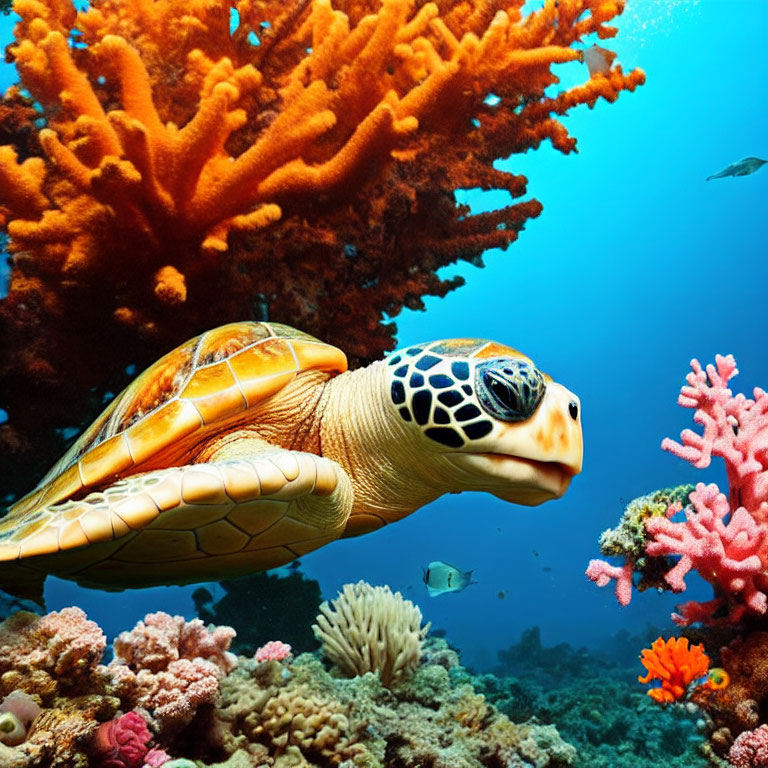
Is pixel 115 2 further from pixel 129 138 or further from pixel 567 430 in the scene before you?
pixel 567 430

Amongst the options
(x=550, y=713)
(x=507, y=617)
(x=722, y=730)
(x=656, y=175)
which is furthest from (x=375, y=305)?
(x=507, y=617)

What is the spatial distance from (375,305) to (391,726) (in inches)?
89.3

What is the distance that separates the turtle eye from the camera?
69.0 inches

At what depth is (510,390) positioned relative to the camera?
1746 mm

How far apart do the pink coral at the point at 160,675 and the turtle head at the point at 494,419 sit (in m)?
1.19

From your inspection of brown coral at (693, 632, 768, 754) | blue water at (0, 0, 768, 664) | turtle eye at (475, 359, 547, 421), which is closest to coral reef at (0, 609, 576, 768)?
brown coral at (693, 632, 768, 754)

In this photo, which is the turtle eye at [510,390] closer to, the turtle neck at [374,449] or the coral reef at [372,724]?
the turtle neck at [374,449]

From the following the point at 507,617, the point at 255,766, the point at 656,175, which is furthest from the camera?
the point at 507,617

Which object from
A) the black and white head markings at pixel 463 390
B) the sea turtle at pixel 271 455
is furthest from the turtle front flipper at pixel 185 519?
the black and white head markings at pixel 463 390

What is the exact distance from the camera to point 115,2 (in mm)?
2486

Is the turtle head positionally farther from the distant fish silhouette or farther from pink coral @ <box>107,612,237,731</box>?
the distant fish silhouette

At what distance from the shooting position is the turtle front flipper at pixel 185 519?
60.0 inches

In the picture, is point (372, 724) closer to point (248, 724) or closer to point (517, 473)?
point (248, 724)

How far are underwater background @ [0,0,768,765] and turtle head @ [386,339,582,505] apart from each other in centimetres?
2100
